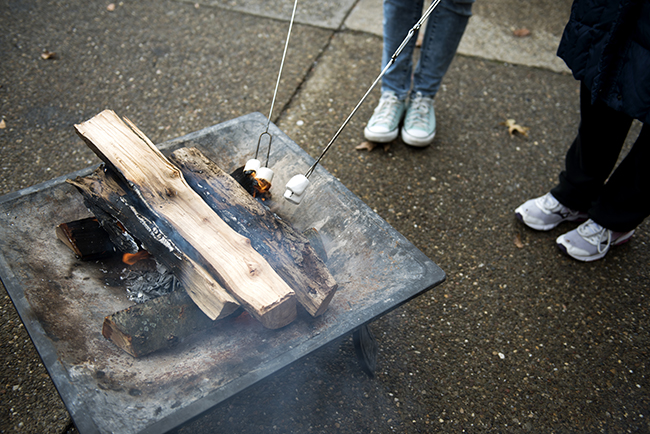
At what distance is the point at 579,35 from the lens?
186 centimetres

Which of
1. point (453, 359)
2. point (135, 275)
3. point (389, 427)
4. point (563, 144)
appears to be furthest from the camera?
point (563, 144)

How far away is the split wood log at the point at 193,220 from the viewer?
1251 millimetres

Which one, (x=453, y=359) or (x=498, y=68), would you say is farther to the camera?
(x=498, y=68)

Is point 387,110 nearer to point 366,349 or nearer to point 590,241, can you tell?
point 590,241

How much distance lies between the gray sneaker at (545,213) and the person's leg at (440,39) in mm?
991

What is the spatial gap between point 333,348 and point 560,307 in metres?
1.24

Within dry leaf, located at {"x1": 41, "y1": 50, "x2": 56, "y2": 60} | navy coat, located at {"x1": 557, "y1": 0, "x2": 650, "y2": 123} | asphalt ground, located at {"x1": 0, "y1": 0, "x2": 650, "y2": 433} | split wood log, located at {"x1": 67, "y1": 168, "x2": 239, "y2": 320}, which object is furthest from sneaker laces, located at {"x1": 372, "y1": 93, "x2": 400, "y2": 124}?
dry leaf, located at {"x1": 41, "y1": 50, "x2": 56, "y2": 60}

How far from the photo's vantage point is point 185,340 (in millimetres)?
1397

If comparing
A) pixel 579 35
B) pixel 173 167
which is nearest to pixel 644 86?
pixel 579 35

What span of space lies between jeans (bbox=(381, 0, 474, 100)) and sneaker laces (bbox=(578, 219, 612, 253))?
50.7 inches

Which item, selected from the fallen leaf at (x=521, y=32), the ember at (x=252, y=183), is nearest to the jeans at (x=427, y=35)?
the ember at (x=252, y=183)

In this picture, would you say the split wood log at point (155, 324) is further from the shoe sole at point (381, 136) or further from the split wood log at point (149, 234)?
the shoe sole at point (381, 136)

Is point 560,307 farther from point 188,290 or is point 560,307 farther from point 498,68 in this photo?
point 498,68

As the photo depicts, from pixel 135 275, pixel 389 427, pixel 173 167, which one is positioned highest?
pixel 173 167
